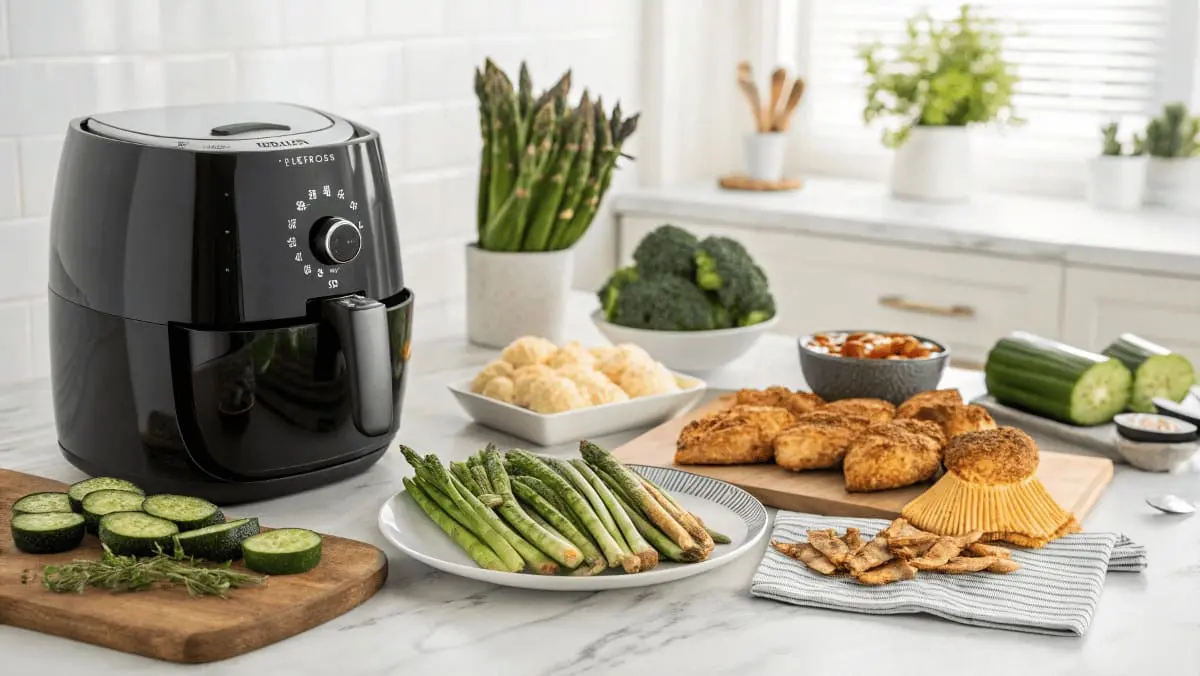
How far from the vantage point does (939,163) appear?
3127 mm

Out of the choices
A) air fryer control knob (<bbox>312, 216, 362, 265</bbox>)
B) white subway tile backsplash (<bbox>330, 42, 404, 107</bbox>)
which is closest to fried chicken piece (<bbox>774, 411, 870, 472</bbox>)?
air fryer control knob (<bbox>312, 216, 362, 265</bbox>)

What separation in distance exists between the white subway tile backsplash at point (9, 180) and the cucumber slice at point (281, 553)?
0.85 metres

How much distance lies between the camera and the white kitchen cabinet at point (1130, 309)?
2584mm

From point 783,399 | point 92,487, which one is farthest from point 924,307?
point 92,487

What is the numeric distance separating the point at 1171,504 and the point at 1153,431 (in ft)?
0.42

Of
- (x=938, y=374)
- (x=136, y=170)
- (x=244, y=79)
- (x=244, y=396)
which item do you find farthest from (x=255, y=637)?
(x=244, y=79)

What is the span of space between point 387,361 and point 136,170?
0.28 meters

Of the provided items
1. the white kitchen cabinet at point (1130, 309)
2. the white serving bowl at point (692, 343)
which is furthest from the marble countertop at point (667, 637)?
the white kitchen cabinet at point (1130, 309)

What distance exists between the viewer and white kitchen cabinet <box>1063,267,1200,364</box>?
8.48 ft

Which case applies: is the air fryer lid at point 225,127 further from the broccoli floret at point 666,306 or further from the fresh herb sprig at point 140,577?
the broccoli floret at point 666,306

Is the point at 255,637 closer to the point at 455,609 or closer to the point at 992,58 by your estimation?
the point at 455,609

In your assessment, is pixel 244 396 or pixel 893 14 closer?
pixel 244 396

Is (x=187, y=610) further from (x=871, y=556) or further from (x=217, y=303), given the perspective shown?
(x=871, y=556)

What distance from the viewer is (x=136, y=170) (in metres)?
1.23
